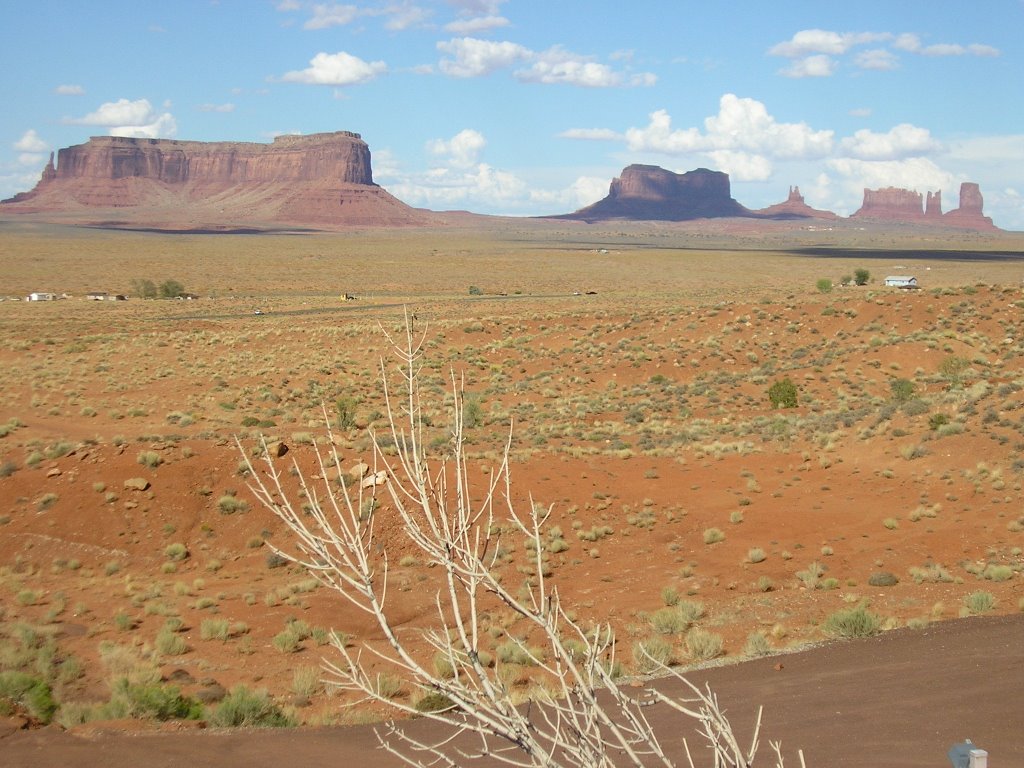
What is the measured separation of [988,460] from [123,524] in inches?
662

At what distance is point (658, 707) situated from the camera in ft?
31.2

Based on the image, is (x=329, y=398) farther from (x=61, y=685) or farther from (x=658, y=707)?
(x=658, y=707)

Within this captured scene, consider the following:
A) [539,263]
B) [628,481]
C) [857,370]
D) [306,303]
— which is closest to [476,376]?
[857,370]

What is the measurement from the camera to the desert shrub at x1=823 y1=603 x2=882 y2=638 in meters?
11.7

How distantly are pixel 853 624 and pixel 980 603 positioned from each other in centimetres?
199

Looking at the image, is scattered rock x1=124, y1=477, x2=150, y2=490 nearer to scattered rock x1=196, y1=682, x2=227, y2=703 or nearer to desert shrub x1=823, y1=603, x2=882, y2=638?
scattered rock x1=196, y1=682, x2=227, y2=703

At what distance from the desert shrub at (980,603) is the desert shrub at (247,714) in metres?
8.23

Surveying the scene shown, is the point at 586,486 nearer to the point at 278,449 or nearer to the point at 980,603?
the point at 278,449

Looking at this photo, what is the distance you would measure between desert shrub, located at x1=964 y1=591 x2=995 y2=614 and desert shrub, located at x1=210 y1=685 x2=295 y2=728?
8234mm

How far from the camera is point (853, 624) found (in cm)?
1173

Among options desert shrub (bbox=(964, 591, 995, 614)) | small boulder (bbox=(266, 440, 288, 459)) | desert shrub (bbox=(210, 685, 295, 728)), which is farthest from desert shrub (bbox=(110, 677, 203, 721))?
small boulder (bbox=(266, 440, 288, 459))

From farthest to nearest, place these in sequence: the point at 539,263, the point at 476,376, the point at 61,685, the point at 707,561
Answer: the point at 539,263 < the point at 476,376 < the point at 707,561 < the point at 61,685

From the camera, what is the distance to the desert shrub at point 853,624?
11.7 metres

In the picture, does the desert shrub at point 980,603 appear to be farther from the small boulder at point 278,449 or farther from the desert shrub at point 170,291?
the desert shrub at point 170,291
